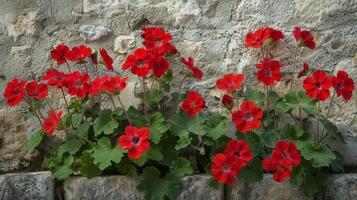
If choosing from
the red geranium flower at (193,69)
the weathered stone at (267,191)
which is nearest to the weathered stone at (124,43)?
the red geranium flower at (193,69)

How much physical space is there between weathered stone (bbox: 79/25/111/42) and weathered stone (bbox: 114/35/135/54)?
0.21ft

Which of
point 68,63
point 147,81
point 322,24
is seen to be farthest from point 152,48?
point 322,24

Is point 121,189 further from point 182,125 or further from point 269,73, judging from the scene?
point 269,73

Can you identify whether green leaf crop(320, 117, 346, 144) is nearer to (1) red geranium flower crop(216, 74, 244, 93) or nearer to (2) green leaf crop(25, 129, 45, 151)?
(1) red geranium flower crop(216, 74, 244, 93)

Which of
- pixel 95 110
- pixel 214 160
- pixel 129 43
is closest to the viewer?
pixel 214 160

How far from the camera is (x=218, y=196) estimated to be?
2746 mm

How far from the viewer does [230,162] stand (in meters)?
2.60

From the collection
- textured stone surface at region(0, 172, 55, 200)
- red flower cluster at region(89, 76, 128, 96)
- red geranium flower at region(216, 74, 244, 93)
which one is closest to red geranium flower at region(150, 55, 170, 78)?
red flower cluster at region(89, 76, 128, 96)

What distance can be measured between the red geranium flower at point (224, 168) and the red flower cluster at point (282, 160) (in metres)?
0.13

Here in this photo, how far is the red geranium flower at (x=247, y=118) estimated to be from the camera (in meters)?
2.65

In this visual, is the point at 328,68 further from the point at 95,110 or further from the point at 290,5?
the point at 95,110

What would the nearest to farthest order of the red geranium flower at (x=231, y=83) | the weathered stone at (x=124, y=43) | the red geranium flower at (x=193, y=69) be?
the red geranium flower at (x=231, y=83) < the red geranium flower at (x=193, y=69) < the weathered stone at (x=124, y=43)

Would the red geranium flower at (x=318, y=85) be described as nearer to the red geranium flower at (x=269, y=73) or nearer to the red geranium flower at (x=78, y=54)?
the red geranium flower at (x=269, y=73)

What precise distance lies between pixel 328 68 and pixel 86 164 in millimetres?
1246
